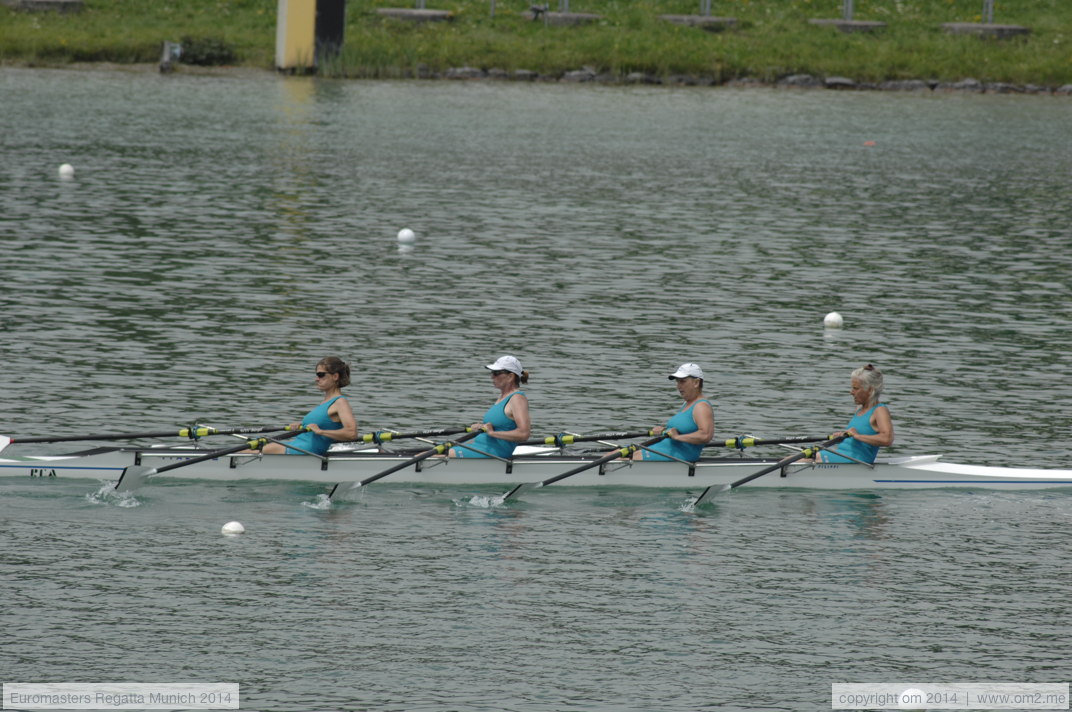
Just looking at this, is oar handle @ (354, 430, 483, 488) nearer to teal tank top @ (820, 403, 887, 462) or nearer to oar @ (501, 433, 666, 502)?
oar @ (501, 433, 666, 502)

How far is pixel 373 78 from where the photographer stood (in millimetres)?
78062

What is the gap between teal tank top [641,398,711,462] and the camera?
2064cm

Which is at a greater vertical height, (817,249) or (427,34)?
(427,34)

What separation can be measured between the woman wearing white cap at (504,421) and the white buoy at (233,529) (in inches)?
122

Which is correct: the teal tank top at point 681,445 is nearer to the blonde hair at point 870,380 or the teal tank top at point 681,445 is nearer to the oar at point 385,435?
the blonde hair at point 870,380

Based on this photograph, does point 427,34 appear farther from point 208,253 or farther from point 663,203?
point 208,253

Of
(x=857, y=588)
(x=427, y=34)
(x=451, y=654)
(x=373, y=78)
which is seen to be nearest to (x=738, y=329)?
(x=857, y=588)

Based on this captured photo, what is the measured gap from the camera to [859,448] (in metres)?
20.8

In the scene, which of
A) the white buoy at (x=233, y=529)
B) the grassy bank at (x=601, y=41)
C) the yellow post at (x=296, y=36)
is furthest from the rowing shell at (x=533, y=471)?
the grassy bank at (x=601, y=41)

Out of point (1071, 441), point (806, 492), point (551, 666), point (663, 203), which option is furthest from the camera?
point (663, 203)

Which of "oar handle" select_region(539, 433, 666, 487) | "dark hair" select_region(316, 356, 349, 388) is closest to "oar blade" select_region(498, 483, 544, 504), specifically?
"oar handle" select_region(539, 433, 666, 487)

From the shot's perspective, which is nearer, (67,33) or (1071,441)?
(1071,441)

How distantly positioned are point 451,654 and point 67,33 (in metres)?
71.0

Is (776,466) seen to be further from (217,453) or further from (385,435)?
(217,453)
